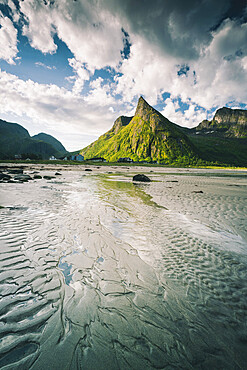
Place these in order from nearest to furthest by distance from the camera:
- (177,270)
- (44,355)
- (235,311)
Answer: (44,355)
(235,311)
(177,270)

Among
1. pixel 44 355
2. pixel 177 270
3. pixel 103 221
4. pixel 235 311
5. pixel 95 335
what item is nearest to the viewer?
pixel 44 355

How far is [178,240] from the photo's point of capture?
6242mm

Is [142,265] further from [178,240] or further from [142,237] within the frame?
[178,240]

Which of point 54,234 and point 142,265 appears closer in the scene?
point 142,265

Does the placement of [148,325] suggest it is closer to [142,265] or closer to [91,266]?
[142,265]

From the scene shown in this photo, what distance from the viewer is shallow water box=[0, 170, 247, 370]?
2.44m

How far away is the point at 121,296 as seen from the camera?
359cm

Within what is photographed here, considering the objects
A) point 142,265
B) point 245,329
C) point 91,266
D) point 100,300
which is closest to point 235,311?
point 245,329

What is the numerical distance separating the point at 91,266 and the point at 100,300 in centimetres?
122

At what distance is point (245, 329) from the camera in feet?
9.53

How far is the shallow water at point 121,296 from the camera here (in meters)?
2.44

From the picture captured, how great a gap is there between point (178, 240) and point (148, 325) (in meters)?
3.75

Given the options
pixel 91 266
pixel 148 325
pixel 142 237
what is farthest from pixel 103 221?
pixel 148 325

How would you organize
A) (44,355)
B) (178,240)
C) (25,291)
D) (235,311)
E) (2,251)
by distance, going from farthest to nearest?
(178,240)
(2,251)
(25,291)
(235,311)
(44,355)
